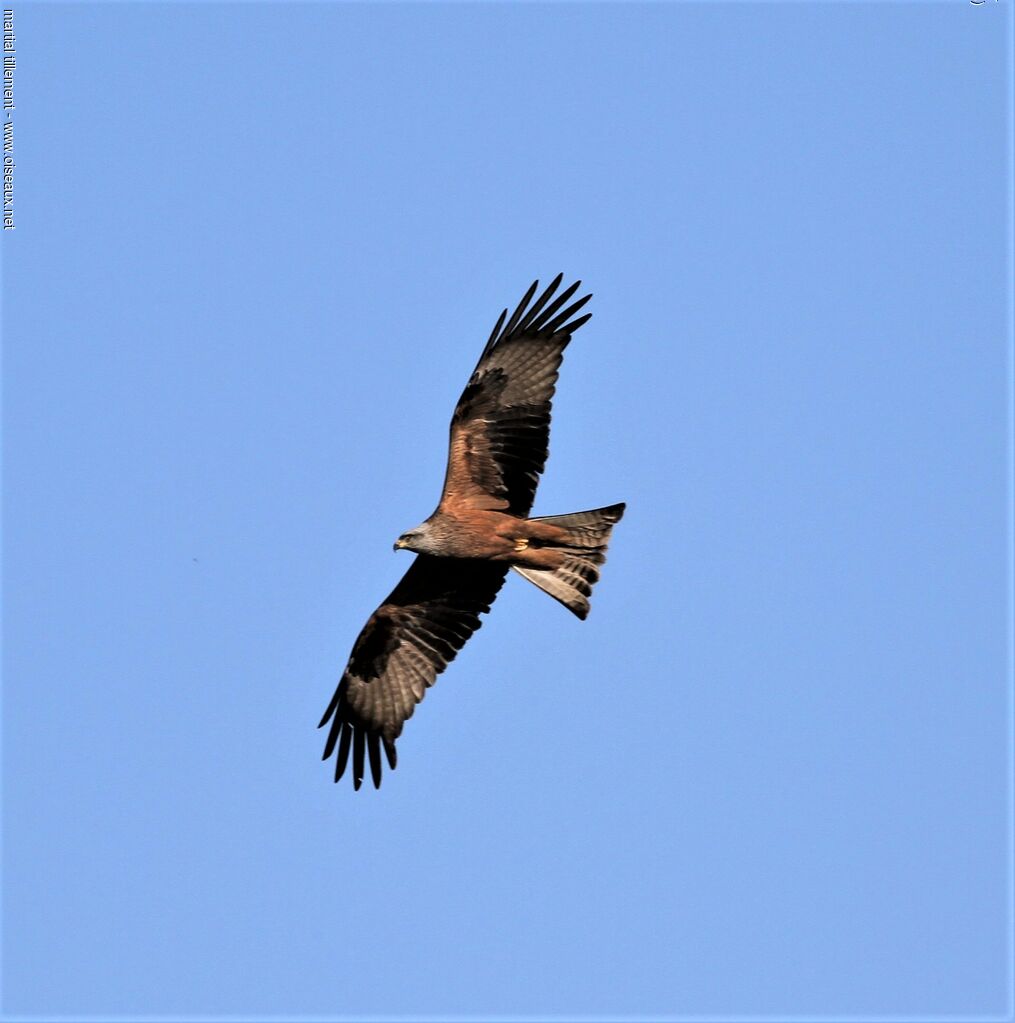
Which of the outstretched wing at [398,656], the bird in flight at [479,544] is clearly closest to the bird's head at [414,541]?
the bird in flight at [479,544]

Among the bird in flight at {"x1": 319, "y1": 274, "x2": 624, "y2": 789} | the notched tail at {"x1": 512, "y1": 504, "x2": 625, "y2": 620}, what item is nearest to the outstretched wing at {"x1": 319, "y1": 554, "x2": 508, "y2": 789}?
the bird in flight at {"x1": 319, "y1": 274, "x2": 624, "y2": 789}

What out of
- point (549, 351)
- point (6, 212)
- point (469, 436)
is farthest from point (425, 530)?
point (6, 212)

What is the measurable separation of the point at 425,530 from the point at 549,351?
75.3 inches

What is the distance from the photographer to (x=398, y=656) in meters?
16.8

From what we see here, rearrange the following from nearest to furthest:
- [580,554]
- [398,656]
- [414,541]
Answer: [414,541] < [580,554] < [398,656]

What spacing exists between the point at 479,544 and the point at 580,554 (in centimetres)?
88

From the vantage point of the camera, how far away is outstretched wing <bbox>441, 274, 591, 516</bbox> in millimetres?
15844

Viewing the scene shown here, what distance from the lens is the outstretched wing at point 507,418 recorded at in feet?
52.0

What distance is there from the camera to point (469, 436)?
15.9 m

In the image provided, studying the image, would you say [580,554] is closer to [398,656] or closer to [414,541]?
[414,541]

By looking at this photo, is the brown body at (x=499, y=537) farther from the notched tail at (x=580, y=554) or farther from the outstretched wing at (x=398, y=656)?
the outstretched wing at (x=398, y=656)

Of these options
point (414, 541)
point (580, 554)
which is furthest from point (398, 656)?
point (580, 554)

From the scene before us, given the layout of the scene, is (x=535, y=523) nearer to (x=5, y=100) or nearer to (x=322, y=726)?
(x=322, y=726)

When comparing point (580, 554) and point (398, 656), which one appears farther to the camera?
Result: point (398, 656)
